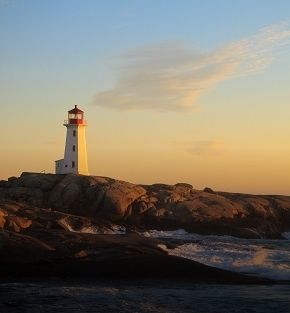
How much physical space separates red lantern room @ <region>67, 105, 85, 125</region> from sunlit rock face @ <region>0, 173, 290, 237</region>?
31.6 ft

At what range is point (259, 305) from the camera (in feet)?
57.9

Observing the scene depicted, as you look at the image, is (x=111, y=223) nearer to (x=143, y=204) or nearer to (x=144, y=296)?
(x=143, y=204)

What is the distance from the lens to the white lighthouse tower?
200ft

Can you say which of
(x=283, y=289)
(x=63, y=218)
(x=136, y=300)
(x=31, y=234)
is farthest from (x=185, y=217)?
(x=136, y=300)

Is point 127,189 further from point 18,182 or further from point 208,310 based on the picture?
point 208,310

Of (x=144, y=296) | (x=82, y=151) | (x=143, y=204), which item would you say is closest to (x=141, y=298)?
(x=144, y=296)

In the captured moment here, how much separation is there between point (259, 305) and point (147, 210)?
30.9 meters

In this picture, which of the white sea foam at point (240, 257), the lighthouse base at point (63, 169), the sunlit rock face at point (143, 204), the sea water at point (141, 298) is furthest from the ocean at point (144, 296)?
the lighthouse base at point (63, 169)

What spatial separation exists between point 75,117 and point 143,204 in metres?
17.4

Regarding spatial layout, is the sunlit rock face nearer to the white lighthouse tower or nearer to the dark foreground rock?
the white lighthouse tower

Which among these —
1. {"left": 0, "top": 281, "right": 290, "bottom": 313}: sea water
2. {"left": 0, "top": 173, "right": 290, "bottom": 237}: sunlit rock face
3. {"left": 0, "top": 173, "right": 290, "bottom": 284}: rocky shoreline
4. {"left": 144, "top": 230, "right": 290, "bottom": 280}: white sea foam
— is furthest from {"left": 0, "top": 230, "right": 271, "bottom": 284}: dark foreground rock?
{"left": 0, "top": 173, "right": 290, "bottom": 237}: sunlit rock face

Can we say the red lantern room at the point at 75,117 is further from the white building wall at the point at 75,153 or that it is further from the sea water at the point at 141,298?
the sea water at the point at 141,298

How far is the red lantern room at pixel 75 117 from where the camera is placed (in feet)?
202

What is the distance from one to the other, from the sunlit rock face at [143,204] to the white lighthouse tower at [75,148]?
725 centimetres
